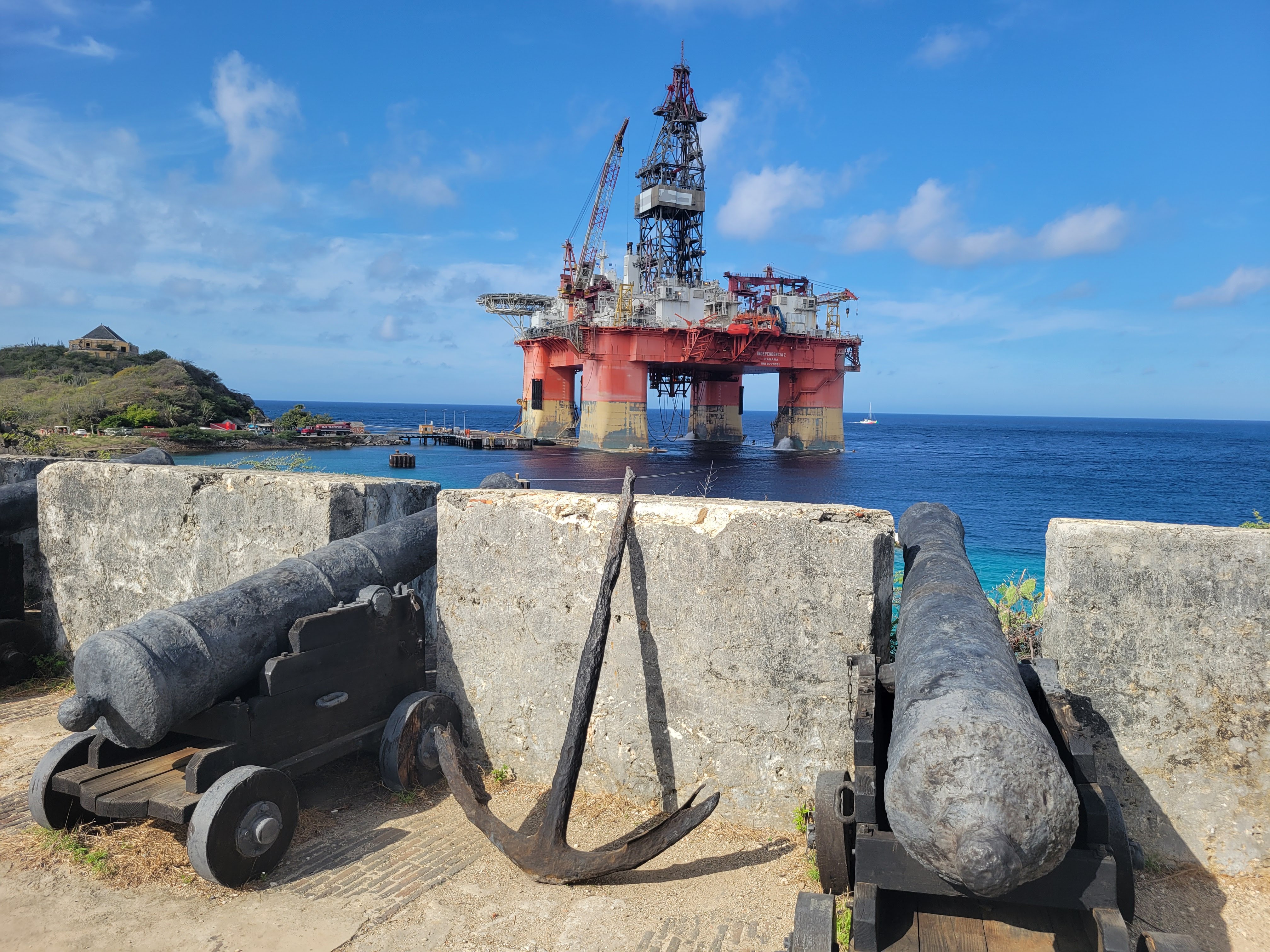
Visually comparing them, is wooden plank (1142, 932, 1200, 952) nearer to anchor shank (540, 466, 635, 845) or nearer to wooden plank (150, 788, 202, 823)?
anchor shank (540, 466, 635, 845)

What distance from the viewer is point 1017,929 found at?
1.99 m

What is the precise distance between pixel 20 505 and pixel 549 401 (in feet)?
170

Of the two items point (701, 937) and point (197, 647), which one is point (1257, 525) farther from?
point (197, 647)

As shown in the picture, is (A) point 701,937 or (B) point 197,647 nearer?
(A) point 701,937

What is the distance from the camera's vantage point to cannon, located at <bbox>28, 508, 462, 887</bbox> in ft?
9.20

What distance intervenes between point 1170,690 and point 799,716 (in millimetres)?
1308

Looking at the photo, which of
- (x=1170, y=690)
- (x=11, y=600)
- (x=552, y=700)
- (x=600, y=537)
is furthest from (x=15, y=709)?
(x=1170, y=690)

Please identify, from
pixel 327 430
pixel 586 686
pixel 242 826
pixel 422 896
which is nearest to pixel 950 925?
pixel 586 686

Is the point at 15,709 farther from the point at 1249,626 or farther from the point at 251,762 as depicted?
the point at 1249,626

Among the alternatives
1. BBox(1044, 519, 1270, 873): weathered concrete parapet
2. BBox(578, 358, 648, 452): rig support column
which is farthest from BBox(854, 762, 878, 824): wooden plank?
BBox(578, 358, 648, 452): rig support column

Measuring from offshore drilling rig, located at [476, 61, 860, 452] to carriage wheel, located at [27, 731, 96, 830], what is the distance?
40641 millimetres

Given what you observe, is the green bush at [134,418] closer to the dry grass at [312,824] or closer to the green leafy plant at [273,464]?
the green leafy plant at [273,464]

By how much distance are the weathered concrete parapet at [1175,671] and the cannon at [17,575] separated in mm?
4993

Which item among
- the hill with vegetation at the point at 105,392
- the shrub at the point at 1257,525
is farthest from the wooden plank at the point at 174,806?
the hill with vegetation at the point at 105,392
